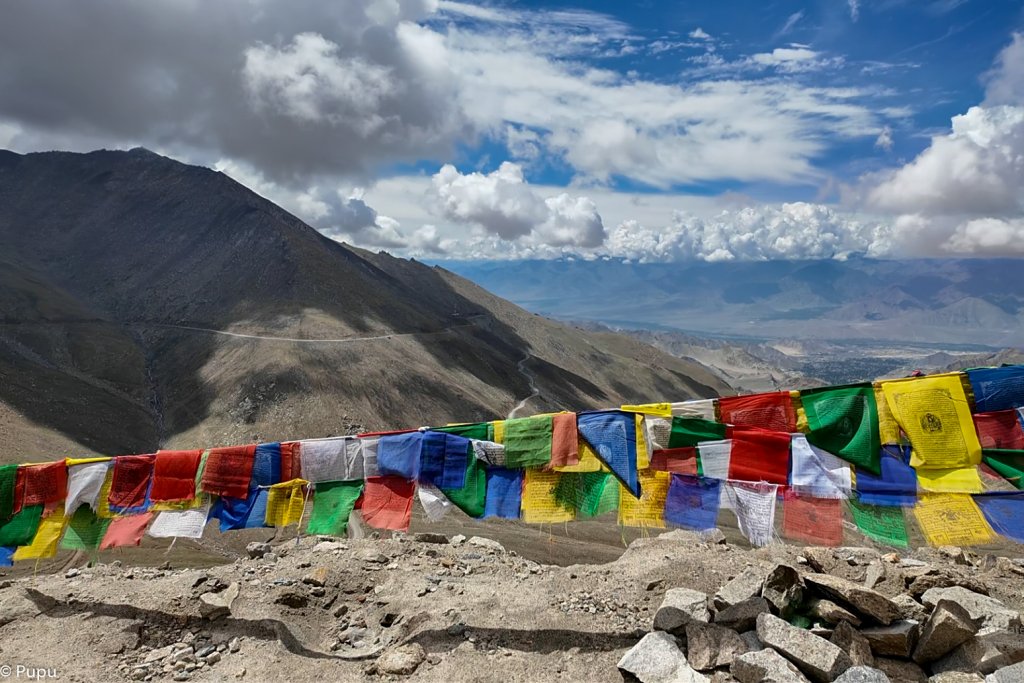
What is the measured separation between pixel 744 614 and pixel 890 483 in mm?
3261

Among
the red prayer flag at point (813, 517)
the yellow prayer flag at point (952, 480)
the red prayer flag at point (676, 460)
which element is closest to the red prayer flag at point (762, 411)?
the red prayer flag at point (676, 460)

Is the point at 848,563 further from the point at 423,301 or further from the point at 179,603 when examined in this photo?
the point at 423,301

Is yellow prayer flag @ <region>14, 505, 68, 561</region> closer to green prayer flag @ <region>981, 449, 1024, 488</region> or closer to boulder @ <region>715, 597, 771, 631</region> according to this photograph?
boulder @ <region>715, 597, 771, 631</region>

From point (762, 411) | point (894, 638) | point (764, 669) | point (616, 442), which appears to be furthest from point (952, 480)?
point (616, 442)

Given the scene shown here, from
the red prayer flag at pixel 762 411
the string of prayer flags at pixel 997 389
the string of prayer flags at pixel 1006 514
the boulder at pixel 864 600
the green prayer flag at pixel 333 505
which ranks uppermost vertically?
the string of prayer flags at pixel 997 389

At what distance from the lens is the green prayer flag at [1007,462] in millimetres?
9227

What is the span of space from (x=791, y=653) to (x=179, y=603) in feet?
36.3

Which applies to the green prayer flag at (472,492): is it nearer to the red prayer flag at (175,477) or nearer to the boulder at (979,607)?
the red prayer flag at (175,477)

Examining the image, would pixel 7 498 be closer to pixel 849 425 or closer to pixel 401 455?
pixel 401 455

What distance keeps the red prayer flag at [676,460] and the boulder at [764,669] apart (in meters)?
3.15

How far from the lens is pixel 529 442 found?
37.4 feet

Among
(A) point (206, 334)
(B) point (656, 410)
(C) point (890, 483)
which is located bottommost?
(C) point (890, 483)

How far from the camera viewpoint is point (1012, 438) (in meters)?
9.30

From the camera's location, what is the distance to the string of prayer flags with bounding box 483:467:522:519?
37.0ft
